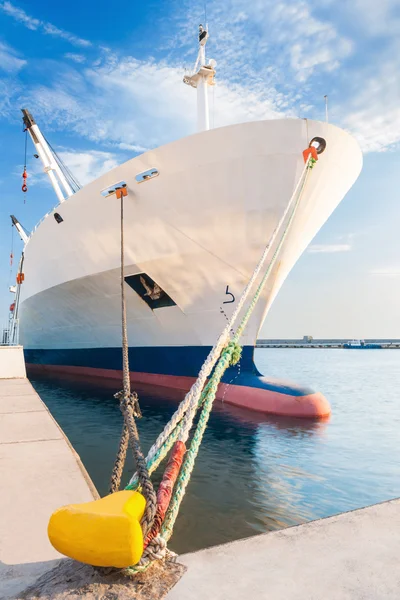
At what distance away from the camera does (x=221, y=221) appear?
10.3 metres

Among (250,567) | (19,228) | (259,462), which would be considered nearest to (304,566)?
(250,567)

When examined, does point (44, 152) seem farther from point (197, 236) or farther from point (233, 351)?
point (233, 351)

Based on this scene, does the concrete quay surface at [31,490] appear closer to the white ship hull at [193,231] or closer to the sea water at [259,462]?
the sea water at [259,462]

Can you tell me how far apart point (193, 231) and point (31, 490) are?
321 inches

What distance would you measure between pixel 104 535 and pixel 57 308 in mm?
14857

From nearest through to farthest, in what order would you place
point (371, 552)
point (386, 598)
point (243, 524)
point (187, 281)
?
point (386, 598), point (371, 552), point (243, 524), point (187, 281)

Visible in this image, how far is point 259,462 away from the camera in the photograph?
6660 millimetres

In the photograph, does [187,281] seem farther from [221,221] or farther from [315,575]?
[315,575]

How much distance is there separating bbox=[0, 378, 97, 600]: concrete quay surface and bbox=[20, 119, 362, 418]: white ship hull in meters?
6.04

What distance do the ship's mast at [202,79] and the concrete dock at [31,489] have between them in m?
11.7

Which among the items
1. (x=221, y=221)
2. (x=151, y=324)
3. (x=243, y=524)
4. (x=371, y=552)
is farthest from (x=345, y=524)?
(x=151, y=324)

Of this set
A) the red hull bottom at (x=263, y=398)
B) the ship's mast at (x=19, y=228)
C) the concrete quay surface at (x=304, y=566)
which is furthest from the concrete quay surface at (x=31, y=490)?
the ship's mast at (x=19, y=228)

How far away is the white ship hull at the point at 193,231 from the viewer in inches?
382

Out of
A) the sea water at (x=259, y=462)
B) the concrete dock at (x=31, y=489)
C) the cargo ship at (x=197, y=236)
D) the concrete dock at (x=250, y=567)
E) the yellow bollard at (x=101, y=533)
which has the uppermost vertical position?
the cargo ship at (x=197, y=236)
